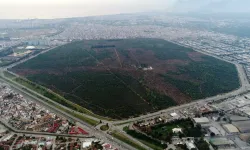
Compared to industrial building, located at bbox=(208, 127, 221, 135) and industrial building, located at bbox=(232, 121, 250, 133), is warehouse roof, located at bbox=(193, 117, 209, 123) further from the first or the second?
industrial building, located at bbox=(232, 121, 250, 133)

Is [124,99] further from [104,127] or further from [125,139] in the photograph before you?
[125,139]

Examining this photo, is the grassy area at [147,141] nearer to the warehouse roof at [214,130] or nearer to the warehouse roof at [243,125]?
the warehouse roof at [214,130]

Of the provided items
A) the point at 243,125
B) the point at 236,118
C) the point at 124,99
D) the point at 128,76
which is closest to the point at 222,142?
the point at 243,125

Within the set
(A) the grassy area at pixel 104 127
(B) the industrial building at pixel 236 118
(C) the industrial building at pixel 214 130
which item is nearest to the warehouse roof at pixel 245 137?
(C) the industrial building at pixel 214 130

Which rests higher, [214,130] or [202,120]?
[202,120]

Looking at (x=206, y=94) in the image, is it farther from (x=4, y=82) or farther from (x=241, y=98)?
(x=4, y=82)

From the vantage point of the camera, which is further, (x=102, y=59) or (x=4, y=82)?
(x=102, y=59)

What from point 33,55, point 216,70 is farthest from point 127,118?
point 33,55

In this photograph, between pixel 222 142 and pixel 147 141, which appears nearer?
pixel 222 142
